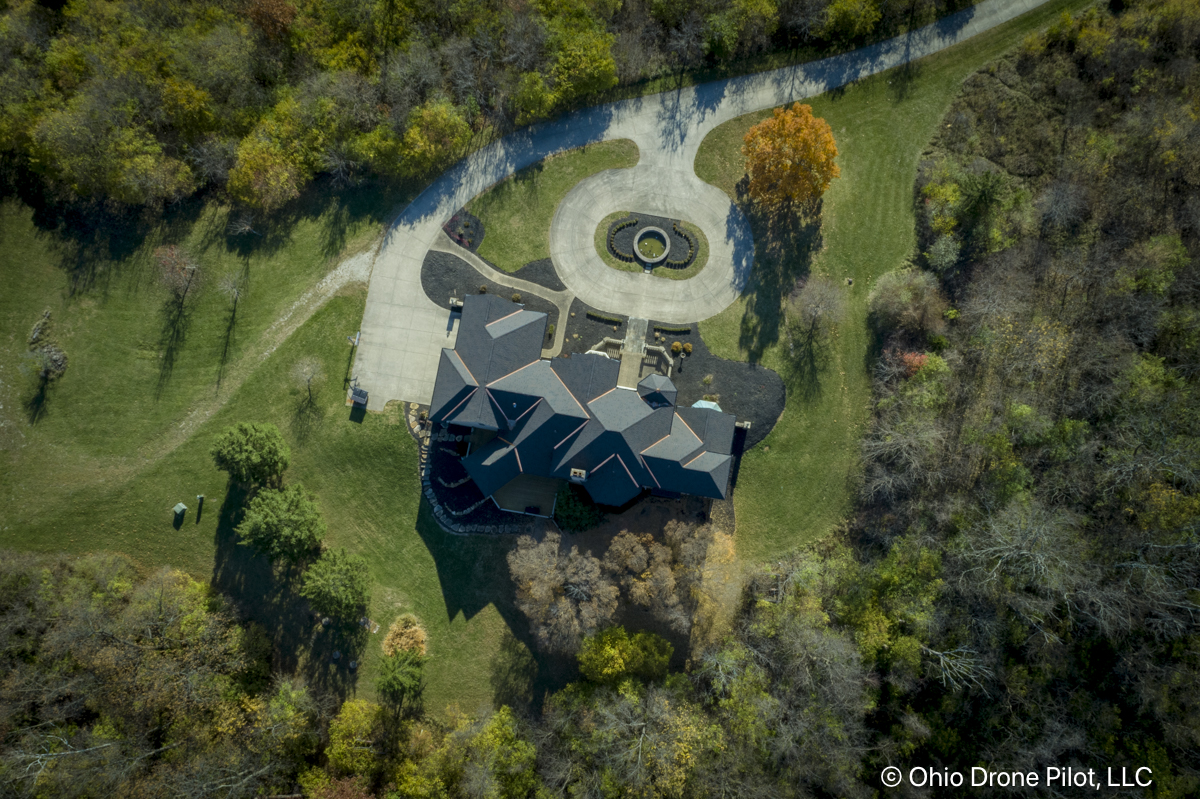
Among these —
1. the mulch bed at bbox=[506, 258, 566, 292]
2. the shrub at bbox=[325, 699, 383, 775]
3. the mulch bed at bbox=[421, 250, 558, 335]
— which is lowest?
the shrub at bbox=[325, 699, 383, 775]

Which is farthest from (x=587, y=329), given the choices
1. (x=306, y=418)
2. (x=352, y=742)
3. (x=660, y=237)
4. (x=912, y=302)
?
(x=352, y=742)

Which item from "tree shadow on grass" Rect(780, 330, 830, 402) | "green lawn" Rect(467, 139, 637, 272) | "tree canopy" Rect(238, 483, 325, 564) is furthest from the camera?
"green lawn" Rect(467, 139, 637, 272)

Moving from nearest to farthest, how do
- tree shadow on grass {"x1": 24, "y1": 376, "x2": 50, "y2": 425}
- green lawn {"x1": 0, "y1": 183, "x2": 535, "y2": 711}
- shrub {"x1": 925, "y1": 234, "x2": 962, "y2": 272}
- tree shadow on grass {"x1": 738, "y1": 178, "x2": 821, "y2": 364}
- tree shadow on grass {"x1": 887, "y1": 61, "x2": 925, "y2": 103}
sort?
shrub {"x1": 925, "y1": 234, "x2": 962, "y2": 272} → green lawn {"x1": 0, "y1": 183, "x2": 535, "y2": 711} → tree shadow on grass {"x1": 24, "y1": 376, "x2": 50, "y2": 425} → tree shadow on grass {"x1": 738, "y1": 178, "x2": 821, "y2": 364} → tree shadow on grass {"x1": 887, "y1": 61, "x2": 925, "y2": 103}

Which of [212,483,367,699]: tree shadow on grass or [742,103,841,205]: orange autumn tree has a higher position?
[742,103,841,205]: orange autumn tree

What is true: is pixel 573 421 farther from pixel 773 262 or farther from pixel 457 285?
pixel 773 262

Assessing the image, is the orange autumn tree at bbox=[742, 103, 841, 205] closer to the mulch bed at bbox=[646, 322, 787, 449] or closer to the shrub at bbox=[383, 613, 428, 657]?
the mulch bed at bbox=[646, 322, 787, 449]

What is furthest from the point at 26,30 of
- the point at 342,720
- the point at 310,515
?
the point at 342,720

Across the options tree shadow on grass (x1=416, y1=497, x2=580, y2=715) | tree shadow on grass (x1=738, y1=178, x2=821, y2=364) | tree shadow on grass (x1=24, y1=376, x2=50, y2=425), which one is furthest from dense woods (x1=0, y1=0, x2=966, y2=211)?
tree shadow on grass (x1=416, y1=497, x2=580, y2=715)
